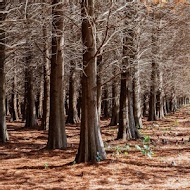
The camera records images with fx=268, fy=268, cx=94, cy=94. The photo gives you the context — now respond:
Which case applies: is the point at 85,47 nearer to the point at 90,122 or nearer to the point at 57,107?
the point at 90,122

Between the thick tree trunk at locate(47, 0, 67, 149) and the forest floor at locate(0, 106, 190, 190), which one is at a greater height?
the thick tree trunk at locate(47, 0, 67, 149)

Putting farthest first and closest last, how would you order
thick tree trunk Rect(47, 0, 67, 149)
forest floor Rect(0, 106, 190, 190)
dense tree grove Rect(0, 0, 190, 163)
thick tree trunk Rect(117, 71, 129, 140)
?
thick tree trunk Rect(117, 71, 129, 140)
thick tree trunk Rect(47, 0, 67, 149)
dense tree grove Rect(0, 0, 190, 163)
forest floor Rect(0, 106, 190, 190)

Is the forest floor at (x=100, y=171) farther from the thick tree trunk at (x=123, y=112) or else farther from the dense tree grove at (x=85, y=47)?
the thick tree trunk at (x=123, y=112)

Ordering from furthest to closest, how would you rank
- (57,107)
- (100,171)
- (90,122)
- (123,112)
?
(123,112) < (57,107) < (90,122) < (100,171)

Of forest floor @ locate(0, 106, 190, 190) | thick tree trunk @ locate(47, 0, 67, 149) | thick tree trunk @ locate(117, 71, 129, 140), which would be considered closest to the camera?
forest floor @ locate(0, 106, 190, 190)

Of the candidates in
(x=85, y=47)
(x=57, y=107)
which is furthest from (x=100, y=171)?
(x=57, y=107)

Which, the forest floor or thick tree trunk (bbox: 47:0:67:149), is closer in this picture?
the forest floor

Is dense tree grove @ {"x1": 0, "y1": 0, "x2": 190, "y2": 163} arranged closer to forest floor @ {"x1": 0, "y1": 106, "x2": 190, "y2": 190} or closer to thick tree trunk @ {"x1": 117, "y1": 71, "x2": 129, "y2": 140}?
thick tree trunk @ {"x1": 117, "y1": 71, "x2": 129, "y2": 140}

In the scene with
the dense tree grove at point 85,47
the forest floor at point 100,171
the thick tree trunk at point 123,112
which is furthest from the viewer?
the thick tree trunk at point 123,112

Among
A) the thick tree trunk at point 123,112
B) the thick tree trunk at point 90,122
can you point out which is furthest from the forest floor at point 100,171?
the thick tree trunk at point 123,112

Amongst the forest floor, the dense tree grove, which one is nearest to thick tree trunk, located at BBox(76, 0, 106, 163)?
the dense tree grove

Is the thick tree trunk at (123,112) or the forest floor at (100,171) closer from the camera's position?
the forest floor at (100,171)

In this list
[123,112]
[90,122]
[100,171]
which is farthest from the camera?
[123,112]

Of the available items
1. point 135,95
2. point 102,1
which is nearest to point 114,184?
point 102,1
